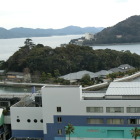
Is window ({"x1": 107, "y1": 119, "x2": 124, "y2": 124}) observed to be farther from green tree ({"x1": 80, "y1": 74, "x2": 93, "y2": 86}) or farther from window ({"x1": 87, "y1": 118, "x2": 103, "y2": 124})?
green tree ({"x1": 80, "y1": 74, "x2": 93, "y2": 86})

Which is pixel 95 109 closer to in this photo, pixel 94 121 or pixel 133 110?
pixel 94 121

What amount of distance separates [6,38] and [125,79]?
166m

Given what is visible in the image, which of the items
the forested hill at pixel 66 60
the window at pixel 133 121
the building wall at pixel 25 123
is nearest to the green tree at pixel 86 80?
the forested hill at pixel 66 60

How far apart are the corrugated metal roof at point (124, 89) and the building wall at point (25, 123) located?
2.75 m

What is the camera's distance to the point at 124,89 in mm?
10375

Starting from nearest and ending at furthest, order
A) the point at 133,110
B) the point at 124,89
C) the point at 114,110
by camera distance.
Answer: the point at 133,110 → the point at 114,110 → the point at 124,89

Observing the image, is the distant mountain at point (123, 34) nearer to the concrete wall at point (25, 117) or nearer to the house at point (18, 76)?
the house at point (18, 76)

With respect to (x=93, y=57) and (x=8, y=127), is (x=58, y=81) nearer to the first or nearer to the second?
(x=93, y=57)

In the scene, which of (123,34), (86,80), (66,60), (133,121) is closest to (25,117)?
(133,121)

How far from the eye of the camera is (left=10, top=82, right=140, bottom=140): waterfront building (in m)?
9.62


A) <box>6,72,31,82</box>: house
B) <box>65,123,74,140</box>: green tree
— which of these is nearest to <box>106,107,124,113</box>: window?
<box>65,123,74,140</box>: green tree

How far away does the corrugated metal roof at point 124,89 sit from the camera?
32.8ft

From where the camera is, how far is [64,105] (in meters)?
9.93

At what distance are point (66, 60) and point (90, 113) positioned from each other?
21.8m
